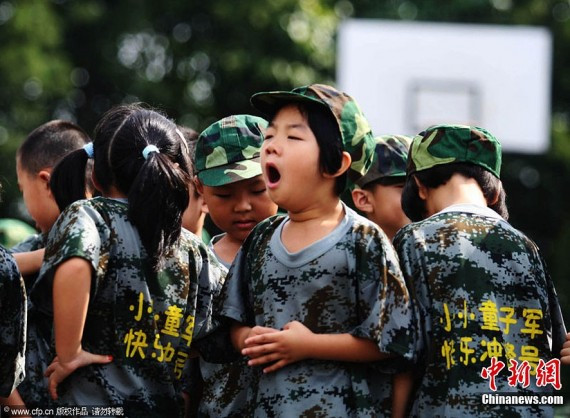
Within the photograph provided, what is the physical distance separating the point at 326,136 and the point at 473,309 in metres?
0.75

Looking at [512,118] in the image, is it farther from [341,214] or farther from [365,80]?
[341,214]

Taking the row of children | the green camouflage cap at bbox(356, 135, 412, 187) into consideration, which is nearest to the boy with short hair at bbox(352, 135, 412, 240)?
the green camouflage cap at bbox(356, 135, 412, 187)

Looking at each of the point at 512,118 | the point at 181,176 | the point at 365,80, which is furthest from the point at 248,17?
the point at 181,176

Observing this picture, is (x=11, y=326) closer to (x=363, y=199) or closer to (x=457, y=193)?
(x=457, y=193)

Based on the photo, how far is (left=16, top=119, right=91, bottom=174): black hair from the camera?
4809 millimetres

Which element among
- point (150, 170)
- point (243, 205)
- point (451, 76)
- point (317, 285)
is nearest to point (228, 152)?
point (243, 205)

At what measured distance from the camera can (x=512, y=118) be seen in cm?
1344

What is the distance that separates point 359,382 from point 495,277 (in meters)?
0.62

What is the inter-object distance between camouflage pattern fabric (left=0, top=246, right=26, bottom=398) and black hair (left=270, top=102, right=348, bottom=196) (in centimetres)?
104

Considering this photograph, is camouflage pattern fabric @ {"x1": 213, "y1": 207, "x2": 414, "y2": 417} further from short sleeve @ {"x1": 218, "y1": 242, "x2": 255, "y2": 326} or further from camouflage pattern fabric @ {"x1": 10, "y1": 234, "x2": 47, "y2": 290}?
camouflage pattern fabric @ {"x1": 10, "y1": 234, "x2": 47, "y2": 290}

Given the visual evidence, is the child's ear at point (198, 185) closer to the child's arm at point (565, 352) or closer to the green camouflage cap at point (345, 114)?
the green camouflage cap at point (345, 114)

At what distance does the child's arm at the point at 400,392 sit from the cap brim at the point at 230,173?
1.17 m

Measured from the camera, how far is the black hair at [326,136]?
3.65 metres

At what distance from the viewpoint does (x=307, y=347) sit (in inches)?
137
